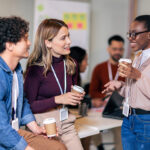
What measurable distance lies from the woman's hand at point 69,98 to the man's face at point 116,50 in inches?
92.4

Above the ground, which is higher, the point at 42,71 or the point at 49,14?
the point at 49,14

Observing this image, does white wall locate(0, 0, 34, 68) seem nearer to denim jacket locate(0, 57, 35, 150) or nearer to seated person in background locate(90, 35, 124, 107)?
seated person in background locate(90, 35, 124, 107)

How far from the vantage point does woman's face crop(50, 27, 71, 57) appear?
2.14 metres

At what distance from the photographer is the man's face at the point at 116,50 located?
420cm

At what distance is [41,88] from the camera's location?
A: 210 cm

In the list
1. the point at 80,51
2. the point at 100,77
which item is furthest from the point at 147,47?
the point at 100,77

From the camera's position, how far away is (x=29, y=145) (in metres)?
1.80

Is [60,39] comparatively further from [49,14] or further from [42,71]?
[49,14]

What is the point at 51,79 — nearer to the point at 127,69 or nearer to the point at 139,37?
the point at 127,69

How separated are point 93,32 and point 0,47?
12.2 ft

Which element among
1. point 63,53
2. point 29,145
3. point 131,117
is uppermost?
point 63,53

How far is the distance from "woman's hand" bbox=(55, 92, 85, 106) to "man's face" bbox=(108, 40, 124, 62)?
92.4 inches

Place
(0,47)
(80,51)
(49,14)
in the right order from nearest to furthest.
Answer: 1. (0,47)
2. (80,51)
3. (49,14)

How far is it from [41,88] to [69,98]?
0.91 ft
